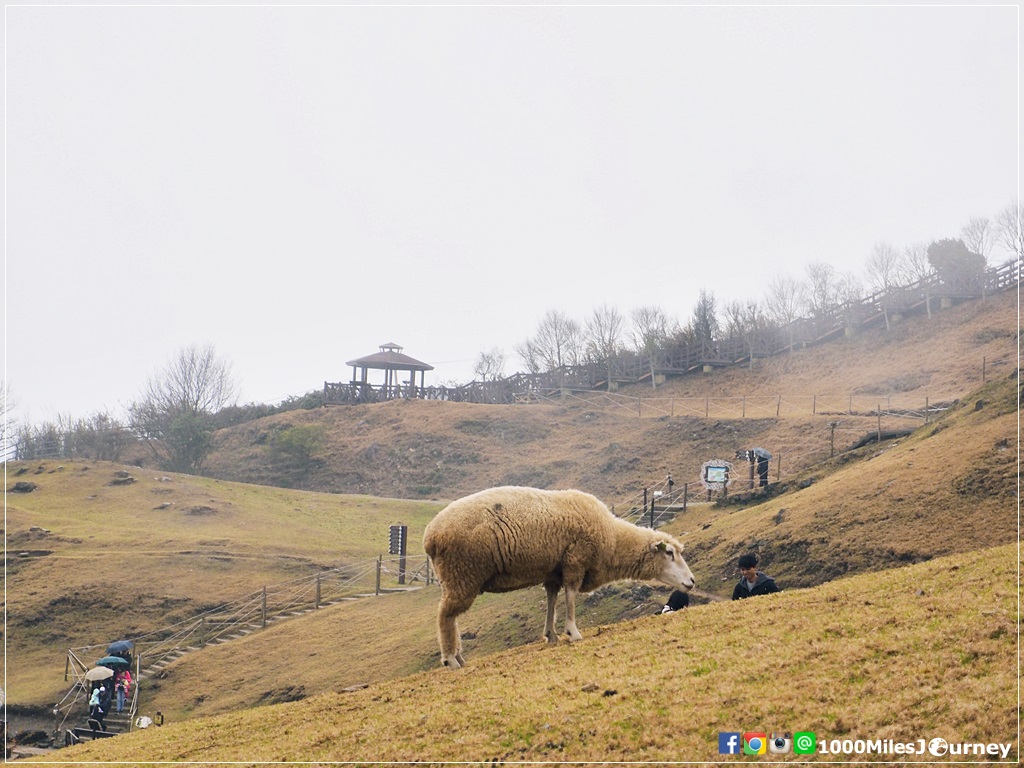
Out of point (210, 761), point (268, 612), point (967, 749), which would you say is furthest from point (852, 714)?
point (268, 612)

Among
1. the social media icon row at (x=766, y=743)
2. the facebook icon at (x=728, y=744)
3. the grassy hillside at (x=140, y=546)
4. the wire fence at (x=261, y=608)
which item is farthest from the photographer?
the grassy hillside at (x=140, y=546)

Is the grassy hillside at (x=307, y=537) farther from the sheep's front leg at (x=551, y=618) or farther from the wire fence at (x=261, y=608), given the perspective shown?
the sheep's front leg at (x=551, y=618)

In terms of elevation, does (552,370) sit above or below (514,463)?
above

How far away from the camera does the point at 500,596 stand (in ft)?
100

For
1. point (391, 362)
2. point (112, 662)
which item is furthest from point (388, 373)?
point (112, 662)

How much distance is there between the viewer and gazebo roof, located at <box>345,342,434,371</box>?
8506cm

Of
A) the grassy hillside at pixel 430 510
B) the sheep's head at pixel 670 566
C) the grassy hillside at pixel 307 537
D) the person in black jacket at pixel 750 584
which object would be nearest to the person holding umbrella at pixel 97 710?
the grassy hillside at pixel 430 510

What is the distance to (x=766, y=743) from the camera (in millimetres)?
8289

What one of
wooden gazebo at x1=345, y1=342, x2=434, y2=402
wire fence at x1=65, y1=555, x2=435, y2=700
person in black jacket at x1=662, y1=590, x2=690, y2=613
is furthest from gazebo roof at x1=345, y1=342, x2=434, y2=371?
person in black jacket at x1=662, y1=590, x2=690, y2=613

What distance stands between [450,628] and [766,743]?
7.48m

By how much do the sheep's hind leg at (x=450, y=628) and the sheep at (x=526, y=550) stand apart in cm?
2

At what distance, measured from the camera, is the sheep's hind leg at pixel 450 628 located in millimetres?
14852

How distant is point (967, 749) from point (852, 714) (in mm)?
1057

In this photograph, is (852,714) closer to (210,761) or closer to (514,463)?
(210,761)
